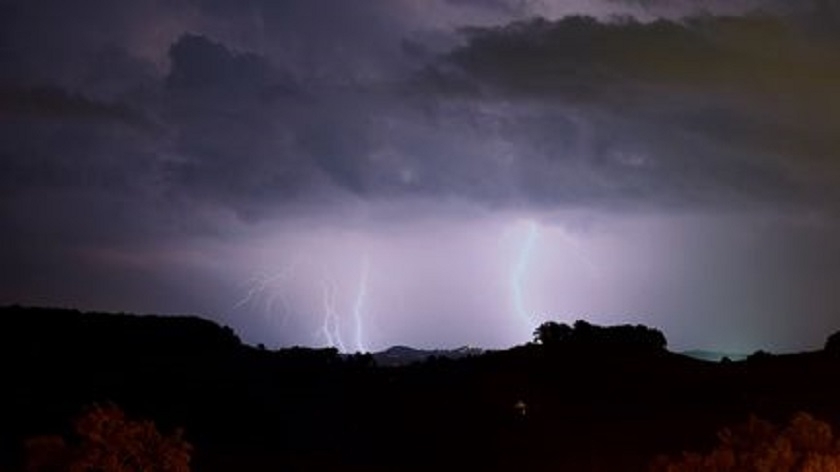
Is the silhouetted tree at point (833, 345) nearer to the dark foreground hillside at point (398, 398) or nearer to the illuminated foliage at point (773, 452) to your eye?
the dark foreground hillside at point (398, 398)

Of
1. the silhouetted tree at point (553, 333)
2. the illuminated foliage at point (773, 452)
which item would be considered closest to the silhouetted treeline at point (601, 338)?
the silhouetted tree at point (553, 333)

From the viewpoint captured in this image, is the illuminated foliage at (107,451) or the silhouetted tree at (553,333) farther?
the silhouetted tree at (553,333)

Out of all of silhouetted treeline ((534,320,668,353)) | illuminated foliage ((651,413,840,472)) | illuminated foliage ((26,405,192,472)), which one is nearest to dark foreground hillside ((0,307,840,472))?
silhouetted treeline ((534,320,668,353))

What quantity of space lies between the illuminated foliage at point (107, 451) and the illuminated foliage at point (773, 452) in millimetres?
12729

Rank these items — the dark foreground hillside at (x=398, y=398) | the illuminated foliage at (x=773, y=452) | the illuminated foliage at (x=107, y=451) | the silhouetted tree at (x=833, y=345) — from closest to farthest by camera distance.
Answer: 1. the illuminated foliage at (x=107, y=451)
2. the illuminated foliage at (x=773, y=452)
3. the dark foreground hillside at (x=398, y=398)
4. the silhouetted tree at (x=833, y=345)

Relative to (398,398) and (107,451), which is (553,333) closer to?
(398,398)

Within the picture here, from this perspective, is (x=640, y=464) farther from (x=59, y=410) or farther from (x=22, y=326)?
(x=22, y=326)

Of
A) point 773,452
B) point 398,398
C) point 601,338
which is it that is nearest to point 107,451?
point 773,452

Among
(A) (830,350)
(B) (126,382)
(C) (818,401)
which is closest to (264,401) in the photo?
(B) (126,382)

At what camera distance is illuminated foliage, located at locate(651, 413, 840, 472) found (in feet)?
89.7

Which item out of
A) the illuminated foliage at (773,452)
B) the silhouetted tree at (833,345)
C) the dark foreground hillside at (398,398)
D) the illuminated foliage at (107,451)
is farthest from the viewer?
the silhouetted tree at (833,345)

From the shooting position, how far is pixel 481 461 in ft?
168

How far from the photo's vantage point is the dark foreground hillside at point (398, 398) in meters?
52.1

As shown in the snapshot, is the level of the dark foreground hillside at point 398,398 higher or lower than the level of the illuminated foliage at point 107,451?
higher
